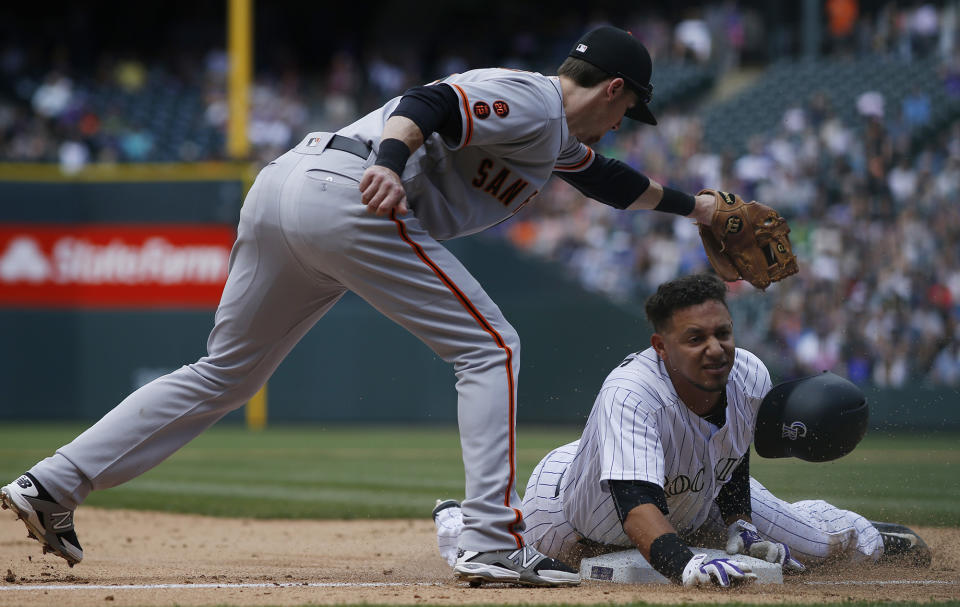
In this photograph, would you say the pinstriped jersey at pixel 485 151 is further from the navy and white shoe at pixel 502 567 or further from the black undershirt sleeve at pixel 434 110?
the navy and white shoe at pixel 502 567

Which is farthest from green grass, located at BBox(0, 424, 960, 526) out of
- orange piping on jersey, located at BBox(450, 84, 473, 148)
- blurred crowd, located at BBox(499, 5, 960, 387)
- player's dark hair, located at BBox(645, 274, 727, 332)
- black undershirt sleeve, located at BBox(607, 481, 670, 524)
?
blurred crowd, located at BBox(499, 5, 960, 387)

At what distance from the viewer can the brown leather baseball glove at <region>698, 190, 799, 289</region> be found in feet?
14.0

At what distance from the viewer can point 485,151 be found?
11.1ft

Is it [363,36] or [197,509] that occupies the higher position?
[363,36]

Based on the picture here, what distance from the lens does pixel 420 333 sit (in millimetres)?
3355

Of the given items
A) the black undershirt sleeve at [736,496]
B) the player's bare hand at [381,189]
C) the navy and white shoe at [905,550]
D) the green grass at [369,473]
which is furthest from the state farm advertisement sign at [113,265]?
the player's bare hand at [381,189]

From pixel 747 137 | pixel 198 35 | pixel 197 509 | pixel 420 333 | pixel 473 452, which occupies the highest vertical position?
pixel 198 35

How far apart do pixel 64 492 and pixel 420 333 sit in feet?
3.68

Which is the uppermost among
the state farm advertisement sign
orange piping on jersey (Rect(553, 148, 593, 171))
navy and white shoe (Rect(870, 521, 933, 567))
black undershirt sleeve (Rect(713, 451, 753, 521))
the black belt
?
the state farm advertisement sign

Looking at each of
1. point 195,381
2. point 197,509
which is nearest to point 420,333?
point 195,381

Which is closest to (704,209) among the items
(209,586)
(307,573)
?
(307,573)

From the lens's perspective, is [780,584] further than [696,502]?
No

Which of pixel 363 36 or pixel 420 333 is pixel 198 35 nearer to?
pixel 363 36

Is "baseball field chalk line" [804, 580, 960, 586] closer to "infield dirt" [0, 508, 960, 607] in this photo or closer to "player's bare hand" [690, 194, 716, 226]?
"infield dirt" [0, 508, 960, 607]
